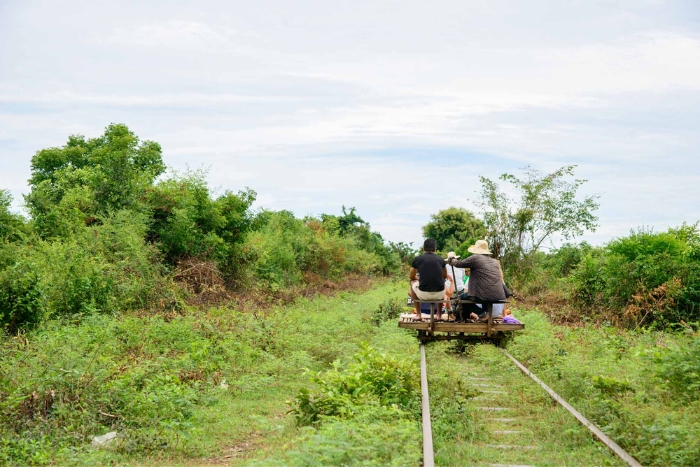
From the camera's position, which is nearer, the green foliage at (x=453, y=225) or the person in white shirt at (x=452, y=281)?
the person in white shirt at (x=452, y=281)

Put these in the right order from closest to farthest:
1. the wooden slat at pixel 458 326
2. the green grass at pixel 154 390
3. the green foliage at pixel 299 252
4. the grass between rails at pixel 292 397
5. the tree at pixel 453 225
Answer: the grass between rails at pixel 292 397, the green grass at pixel 154 390, the wooden slat at pixel 458 326, the green foliage at pixel 299 252, the tree at pixel 453 225

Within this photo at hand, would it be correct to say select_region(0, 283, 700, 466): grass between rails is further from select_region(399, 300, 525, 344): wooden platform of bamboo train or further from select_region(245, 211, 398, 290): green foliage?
select_region(245, 211, 398, 290): green foliage

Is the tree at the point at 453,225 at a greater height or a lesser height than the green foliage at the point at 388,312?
greater

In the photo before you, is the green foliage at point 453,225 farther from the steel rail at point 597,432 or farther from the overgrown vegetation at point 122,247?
the steel rail at point 597,432

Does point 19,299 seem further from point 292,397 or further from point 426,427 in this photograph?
point 426,427

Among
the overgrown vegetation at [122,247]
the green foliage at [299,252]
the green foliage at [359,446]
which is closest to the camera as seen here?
the green foliage at [359,446]

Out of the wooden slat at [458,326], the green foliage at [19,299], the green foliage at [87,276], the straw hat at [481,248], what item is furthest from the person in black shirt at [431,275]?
the green foliage at [19,299]

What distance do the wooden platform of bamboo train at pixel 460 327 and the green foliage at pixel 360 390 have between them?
12.2 ft

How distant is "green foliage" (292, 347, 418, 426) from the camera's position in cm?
780

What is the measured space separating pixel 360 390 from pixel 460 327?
17.5 ft

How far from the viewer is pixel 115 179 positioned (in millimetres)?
21516

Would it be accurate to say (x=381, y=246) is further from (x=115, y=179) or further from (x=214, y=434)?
(x=214, y=434)

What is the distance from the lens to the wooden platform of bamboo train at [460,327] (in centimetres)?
1302

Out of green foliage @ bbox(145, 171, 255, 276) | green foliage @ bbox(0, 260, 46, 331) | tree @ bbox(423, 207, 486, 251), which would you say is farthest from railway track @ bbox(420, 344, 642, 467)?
tree @ bbox(423, 207, 486, 251)
